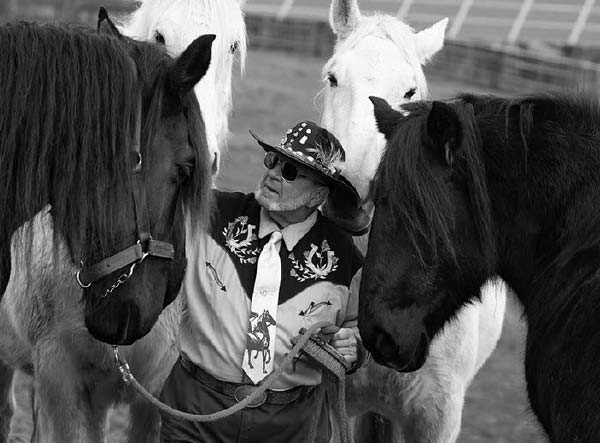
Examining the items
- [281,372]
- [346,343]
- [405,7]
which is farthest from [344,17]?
[405,7]

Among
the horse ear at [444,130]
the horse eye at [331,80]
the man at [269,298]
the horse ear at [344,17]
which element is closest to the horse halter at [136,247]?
the man at [269,298]

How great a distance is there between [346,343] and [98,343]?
3.74ft

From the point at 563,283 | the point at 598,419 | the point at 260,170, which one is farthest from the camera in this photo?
the point at 260,170

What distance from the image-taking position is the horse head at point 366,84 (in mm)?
4551

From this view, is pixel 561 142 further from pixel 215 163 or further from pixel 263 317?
pixel 215 163

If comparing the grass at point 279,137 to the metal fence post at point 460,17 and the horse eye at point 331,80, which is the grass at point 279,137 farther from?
the metal fence post at point 460,17

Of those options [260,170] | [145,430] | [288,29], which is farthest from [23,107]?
[288,29]

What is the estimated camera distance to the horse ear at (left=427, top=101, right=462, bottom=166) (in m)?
3.33

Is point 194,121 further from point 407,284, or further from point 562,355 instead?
point 562,355

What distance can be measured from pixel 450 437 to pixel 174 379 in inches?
51.6

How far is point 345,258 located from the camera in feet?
13.7

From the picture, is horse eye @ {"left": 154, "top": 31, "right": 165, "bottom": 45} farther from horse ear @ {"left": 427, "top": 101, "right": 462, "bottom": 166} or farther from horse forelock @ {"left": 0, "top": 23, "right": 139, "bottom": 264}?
horse ear @ {"left": 427, "top": 101, "right": 462, "bottom": 166}

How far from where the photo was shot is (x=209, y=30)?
4898 mm

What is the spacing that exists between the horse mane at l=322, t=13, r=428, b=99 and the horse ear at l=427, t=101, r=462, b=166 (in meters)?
1.53
